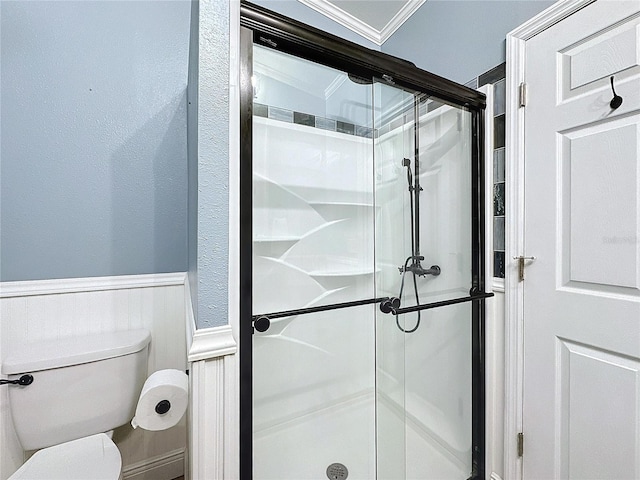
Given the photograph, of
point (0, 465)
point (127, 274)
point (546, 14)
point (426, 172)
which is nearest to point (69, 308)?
point (127, 274)

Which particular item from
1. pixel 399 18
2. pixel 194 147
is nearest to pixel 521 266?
pixel 194 147

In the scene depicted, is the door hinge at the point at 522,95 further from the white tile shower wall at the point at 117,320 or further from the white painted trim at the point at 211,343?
the white tile shower wall at the point at 117,320

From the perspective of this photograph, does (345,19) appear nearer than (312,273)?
No

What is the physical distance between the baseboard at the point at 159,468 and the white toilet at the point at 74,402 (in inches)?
13.0

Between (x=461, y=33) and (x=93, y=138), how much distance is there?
1800 mm

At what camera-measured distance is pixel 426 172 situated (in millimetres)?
1177

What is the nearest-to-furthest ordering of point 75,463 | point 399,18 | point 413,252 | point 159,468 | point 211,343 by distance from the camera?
point 211,343 < point 75,463 < point 413,252 < point 159,468 < point 399,18

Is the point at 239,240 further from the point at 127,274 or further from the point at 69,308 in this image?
the point at 69,308

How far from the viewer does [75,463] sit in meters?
1.03

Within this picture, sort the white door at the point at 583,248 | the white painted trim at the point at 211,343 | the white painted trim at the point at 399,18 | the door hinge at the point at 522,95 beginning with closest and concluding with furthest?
1. the white painted trim at the point at 211,343
2. the white door at the point at 583,248
3. the door hinge at the point at 522,95
4. the white painted trim at the point at 399,18

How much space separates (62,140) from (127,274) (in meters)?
0.63

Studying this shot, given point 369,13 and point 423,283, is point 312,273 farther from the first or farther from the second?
point 369,13

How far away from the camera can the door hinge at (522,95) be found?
3.86 ft

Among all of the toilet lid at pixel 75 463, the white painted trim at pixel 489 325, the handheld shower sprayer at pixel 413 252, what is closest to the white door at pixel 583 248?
the white painted trim at pixel 489 325
